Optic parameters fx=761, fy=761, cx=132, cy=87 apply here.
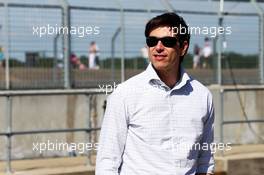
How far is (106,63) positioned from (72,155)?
1883 millimetres

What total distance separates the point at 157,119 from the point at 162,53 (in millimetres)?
323

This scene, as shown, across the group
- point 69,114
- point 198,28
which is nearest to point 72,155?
point 69,114

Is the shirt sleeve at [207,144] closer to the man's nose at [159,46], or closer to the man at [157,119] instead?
the man at [157,119]

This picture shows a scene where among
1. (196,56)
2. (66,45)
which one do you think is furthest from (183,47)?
(196,56)

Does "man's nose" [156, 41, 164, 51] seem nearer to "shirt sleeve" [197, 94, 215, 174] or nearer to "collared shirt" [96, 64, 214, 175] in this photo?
"collared shirt" [96, 64, 214, 175]

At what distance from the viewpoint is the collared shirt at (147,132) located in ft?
11.8

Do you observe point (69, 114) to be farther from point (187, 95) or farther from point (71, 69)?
point (187, 95)

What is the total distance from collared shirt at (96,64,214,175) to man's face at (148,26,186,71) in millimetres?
49

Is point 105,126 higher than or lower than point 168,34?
lower

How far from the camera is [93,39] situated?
1109 centimetres

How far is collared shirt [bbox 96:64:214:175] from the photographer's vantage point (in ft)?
11.8

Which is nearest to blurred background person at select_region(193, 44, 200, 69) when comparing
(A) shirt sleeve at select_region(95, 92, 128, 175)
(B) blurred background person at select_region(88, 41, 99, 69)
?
(B) blurred background person at select_region(88, 41, 99, 69)

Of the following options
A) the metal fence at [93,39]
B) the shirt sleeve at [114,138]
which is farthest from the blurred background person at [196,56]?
the shirt sleeve at [114,138]

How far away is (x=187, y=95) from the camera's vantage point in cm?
377
